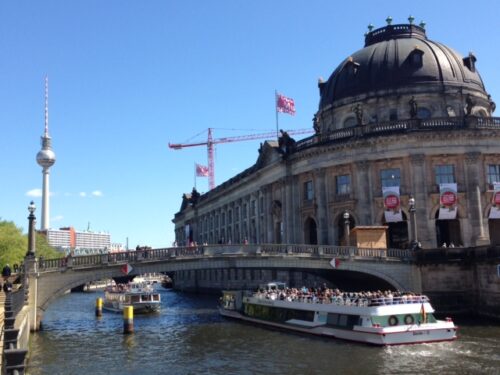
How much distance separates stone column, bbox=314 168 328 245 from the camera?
6372cm

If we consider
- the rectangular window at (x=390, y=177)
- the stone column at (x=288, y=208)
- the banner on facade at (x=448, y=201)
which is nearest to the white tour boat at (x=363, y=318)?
the rectangular window at (x=390, y=177)

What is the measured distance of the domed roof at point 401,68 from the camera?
6669 cm

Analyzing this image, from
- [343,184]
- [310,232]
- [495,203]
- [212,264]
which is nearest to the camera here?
[212,264]

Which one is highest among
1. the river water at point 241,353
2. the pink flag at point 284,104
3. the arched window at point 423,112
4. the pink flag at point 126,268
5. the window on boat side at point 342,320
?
the pink flag at point 284,104

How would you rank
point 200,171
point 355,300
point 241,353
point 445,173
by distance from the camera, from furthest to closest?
1. point 200,171
2. point 445,173
3. point 355,300
4. point 241,353

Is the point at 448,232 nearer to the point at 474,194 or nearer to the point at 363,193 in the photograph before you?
the point at 474,194

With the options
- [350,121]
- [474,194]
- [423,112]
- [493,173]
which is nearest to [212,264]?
[474,194]

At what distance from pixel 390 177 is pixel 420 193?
11.9 feet

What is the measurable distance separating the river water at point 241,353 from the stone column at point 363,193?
18678mm

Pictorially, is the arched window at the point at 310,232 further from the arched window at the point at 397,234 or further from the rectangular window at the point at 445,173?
the rectangular window at the point at 445,173

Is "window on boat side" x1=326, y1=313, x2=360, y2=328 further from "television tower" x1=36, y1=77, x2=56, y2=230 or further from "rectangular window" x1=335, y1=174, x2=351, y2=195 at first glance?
"television tower" x1=36, y1=77, x2=56, y2=230

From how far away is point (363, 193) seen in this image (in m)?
60.2

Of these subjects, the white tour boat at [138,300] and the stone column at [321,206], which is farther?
the stone column at [321,206]

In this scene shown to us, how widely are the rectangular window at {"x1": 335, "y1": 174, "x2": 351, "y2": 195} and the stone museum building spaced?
0.13 m
